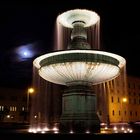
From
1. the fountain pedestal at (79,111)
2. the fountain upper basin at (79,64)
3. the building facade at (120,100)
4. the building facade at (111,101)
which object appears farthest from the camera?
the building facade at (120,100)

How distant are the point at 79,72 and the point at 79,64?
55 cm

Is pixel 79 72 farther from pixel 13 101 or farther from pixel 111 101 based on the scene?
pixel 13 101

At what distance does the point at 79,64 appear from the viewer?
41.5 ft

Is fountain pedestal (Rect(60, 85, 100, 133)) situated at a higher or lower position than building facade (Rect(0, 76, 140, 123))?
lower

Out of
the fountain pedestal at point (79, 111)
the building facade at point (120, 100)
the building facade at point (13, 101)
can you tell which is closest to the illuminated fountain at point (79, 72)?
the fountain pedestal at point (79, 111)

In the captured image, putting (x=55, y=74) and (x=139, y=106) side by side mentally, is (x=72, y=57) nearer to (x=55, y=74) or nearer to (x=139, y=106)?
(x=55, y=74)

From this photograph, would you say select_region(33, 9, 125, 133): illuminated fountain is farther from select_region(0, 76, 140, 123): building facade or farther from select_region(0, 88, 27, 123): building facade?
select_region(0, 88, 27, 123): building facade

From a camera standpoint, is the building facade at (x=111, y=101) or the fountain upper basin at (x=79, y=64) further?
the building facade at (x=111, y=101)

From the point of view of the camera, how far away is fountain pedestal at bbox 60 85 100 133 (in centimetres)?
1339

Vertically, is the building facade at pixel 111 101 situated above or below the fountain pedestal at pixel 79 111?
above

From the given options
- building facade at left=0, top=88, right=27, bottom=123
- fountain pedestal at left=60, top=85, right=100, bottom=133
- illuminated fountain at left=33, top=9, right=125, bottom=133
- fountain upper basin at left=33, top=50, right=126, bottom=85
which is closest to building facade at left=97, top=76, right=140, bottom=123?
building facade at left=0, top=88, right=27, bottom=123

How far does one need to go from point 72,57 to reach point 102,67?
1451mm

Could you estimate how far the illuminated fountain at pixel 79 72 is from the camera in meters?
12.6

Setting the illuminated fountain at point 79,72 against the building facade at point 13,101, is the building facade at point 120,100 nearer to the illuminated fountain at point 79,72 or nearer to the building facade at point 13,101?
the building facade at point 13,101
